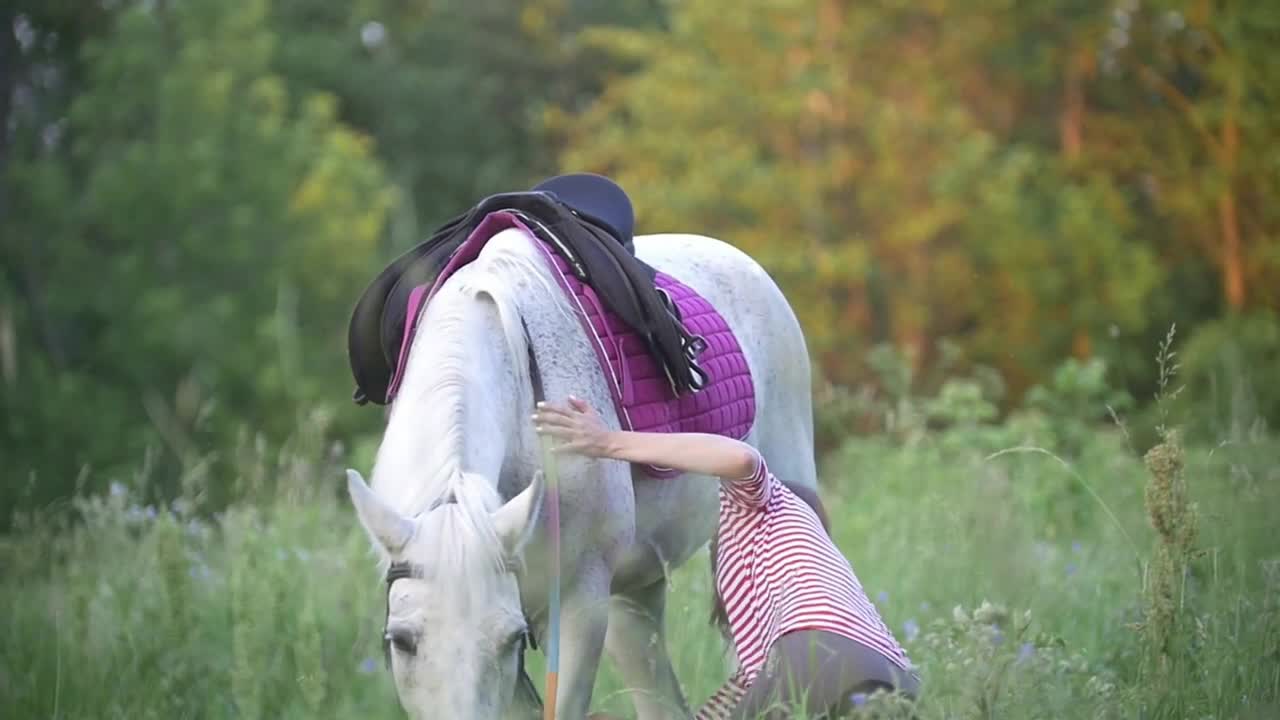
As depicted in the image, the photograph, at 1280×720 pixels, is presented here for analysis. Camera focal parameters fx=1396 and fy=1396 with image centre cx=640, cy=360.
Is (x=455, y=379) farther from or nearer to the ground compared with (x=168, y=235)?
farther from the ground

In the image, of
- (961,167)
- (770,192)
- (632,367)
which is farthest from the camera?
(770,192)

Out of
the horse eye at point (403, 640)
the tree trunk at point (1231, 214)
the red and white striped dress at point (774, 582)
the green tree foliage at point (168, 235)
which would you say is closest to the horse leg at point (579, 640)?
the red and white striped dress at point (774, 582)

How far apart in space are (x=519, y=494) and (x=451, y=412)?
0.75ft

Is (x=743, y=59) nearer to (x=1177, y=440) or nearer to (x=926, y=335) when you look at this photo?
(x=926, y=335)

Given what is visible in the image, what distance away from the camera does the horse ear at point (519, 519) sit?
2.70 meters

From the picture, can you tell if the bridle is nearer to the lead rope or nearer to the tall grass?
the lead rope

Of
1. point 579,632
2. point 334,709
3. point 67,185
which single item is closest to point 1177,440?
point 579,632

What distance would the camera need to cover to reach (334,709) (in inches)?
161

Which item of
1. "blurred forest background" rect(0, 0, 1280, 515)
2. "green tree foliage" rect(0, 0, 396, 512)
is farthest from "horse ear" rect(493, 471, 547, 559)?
"green tree foliage" rect(0, 0, 396, 512)

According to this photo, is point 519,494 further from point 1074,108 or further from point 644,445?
point 1074,108

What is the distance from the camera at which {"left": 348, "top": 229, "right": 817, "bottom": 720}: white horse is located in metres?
2.63

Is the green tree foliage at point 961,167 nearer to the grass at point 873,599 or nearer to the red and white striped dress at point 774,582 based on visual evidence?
the grass at point 873,599

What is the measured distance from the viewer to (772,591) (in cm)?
309

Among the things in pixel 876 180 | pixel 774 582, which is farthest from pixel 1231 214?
pixel 774 582
